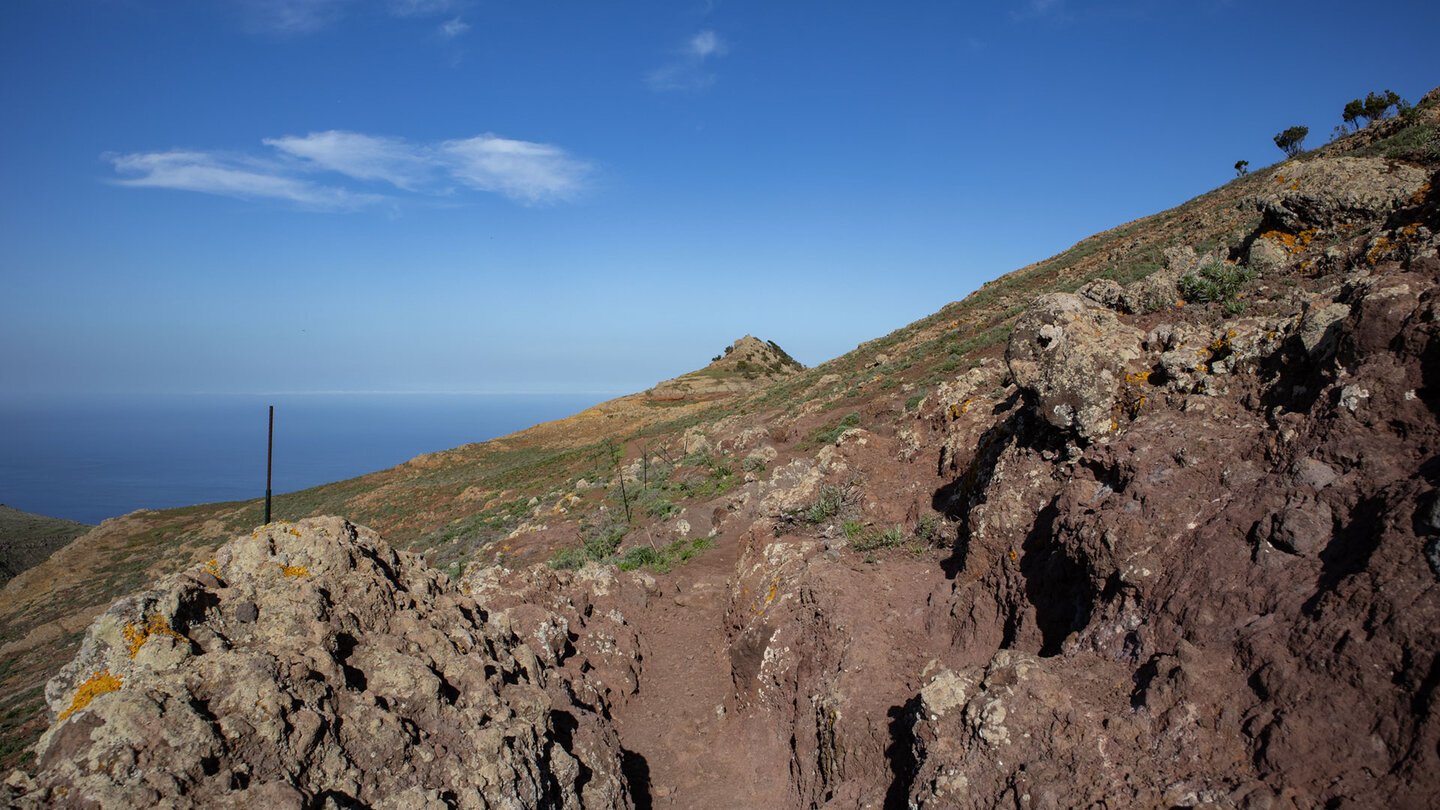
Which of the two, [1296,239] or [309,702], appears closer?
[309,702]

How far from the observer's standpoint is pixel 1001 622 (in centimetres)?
638

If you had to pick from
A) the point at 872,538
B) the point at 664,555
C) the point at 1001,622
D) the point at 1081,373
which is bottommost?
the point at 664,555

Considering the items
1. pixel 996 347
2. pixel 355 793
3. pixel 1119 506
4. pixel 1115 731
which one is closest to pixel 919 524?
pixel 1119 506

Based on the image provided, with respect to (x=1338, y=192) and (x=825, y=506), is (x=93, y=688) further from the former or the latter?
(x=1338, y=192)

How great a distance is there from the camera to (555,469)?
3481cm

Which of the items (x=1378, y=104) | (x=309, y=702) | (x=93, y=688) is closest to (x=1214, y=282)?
(x=309, y=702)

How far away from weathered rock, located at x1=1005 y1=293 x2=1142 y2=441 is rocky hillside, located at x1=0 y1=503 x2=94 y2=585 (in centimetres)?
5309

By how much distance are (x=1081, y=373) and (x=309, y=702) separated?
24.6 ft

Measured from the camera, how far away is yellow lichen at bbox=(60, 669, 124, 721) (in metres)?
4.06

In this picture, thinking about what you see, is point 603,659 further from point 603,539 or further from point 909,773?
point 603,539

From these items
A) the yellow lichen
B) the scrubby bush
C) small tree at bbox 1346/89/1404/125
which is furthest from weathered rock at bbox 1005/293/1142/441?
small tree at bbox 1346/89/1404/125

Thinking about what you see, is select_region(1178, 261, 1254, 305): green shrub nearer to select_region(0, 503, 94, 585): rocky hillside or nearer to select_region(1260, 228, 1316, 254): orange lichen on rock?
select_region(1260, 228, 1316, 254): orange lichen on rock

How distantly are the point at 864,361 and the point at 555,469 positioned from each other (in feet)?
60.9

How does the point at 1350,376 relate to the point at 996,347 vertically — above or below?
below
